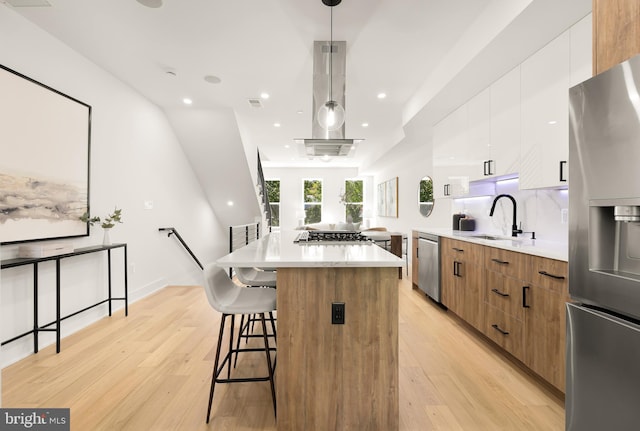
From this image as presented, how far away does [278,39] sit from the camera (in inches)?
114

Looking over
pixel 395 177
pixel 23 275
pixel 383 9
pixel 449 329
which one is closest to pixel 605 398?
pixel 449 329

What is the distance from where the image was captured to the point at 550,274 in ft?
6.36

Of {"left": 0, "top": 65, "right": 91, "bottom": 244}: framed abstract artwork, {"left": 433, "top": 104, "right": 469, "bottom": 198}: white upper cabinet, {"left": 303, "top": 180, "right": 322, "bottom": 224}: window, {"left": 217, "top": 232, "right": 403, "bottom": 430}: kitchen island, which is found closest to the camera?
{"left": 217, "top": 232, "right": 403, "bottom": 430}: kitchen island

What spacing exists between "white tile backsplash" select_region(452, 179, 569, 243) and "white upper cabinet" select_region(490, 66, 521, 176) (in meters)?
0.30

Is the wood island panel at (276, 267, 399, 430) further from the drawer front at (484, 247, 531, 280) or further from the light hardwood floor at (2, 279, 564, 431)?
the drawer front at (484, 247, 531, 280)

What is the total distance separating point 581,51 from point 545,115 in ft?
1.47

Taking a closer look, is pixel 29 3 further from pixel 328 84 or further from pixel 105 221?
pixel 328 84

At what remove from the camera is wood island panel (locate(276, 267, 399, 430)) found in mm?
1597

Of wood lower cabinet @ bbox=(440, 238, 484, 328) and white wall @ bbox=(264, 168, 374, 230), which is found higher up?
white wall @ bbox=(264, 168, 374, 230)

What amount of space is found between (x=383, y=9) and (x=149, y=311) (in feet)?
13.0

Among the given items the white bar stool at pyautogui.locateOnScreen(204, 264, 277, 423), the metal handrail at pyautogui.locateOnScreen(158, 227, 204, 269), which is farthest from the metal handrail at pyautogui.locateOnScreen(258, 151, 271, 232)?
the white bar stool at pyautogui.locateOnScreen(204, 264, 277, 423)

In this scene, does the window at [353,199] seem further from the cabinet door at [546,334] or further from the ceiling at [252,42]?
the cabinet door at [546,334]

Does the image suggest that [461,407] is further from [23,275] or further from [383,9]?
[23,275]

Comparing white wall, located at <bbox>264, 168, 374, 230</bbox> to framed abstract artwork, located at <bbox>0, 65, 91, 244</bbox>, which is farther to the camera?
white wall, located at <bbox>264, 168, 374, 230</bbox>
